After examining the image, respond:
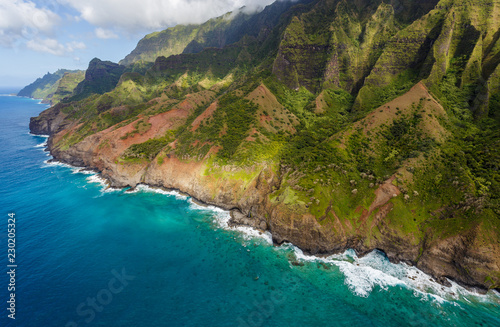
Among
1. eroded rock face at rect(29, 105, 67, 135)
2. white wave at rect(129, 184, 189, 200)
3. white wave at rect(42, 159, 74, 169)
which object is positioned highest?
eroded rock face at rect(29, 105, 67, 135)

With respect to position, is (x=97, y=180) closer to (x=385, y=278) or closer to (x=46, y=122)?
(x=385, y=278)

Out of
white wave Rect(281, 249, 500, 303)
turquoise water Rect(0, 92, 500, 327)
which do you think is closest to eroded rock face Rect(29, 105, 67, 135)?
turquoise water Rect(0, 92, 500, 327)

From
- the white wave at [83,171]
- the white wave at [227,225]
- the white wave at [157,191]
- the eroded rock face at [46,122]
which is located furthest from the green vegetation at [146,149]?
the eroded rock face at [46,122]

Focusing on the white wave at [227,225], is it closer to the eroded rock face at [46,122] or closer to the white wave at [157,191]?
the white wave at [157,191]

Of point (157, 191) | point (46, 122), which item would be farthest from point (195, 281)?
point (46, 122)

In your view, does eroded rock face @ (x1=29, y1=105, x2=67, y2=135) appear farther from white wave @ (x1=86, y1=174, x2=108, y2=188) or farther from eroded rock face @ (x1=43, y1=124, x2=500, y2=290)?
eroded rock face @ (x1=43, y1=124, x2=500, y2=290)

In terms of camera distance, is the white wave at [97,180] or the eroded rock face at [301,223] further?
the white wave at [97,180]
